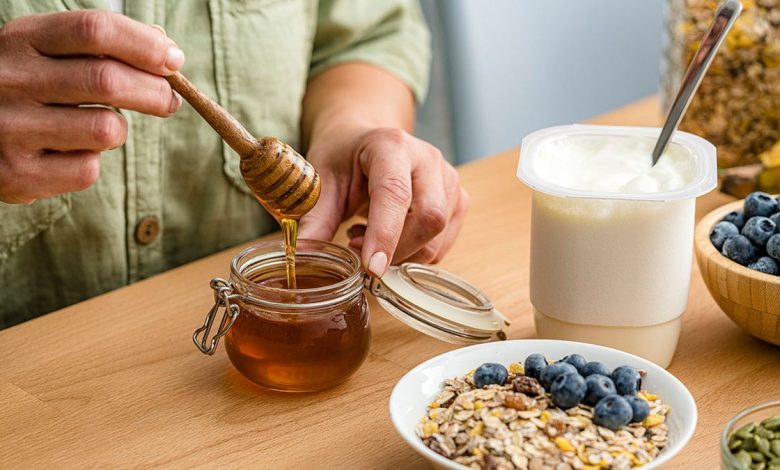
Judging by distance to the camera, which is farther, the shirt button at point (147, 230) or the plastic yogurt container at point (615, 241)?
the shirt button at point (147, 230)

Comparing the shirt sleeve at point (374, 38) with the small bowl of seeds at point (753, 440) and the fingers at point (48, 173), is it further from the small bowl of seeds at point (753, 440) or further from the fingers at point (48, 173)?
the small bowl of seeds at point (753, 440)

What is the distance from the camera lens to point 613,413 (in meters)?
0.81

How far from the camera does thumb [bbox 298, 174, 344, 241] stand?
1.14 meters

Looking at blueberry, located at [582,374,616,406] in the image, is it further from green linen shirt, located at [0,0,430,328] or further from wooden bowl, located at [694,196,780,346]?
green linen shirt, located at [0,0,430,328]

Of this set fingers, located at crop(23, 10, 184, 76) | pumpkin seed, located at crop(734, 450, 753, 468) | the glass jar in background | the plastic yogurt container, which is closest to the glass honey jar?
the plastic yogurt container

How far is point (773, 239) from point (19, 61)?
766mm

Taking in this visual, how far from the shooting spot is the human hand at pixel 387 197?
1.05m

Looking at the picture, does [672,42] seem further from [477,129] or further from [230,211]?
[477,129]

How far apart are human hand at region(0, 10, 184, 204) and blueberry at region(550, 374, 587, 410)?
0.46m

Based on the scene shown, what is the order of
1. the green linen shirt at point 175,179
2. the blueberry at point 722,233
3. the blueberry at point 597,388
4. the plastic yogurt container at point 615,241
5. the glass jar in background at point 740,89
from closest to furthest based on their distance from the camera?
the blueberry at point 597,388 < the plastic yogurt container at point 615,241 < the blueberry at point 722,233 < the green linen shirt at point 175,179 < the glass jar in background at point 740,89

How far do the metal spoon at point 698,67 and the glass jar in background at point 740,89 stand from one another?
1.43ft

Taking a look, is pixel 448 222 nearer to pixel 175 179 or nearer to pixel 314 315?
pixel 314 315

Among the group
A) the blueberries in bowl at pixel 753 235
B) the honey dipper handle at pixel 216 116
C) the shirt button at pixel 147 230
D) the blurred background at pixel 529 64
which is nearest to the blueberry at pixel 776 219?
the blueberries in bowl at pixel 753 235

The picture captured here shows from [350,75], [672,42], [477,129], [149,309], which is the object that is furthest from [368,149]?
[477,129]
